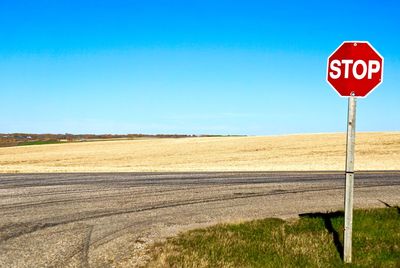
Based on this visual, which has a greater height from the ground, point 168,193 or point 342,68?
point 342,68

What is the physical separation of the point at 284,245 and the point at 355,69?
3166mm

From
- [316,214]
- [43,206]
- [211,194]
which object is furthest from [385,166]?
[43,206]

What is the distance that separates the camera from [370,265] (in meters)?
6.16

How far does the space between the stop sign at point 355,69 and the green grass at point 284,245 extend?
250cm

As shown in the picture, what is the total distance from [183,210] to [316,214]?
3.38 meters

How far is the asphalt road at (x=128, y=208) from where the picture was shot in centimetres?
742

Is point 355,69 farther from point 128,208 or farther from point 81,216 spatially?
point 128,208

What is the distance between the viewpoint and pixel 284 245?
729cm

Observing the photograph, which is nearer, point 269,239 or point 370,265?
point 370,265

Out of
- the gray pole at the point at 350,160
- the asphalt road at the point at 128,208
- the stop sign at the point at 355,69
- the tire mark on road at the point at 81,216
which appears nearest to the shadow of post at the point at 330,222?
the asphalt road at the point at 128,208

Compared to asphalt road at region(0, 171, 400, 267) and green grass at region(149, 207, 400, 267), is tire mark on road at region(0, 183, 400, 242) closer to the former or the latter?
asphalt road at region(0, 171, 400, 267)

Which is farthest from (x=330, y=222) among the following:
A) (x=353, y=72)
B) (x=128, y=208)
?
(x=128, y=208)

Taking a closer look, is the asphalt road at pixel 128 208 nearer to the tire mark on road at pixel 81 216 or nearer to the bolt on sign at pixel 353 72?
the tire mark on road at pixel 81 216

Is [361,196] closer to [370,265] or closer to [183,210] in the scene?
[183,210]
